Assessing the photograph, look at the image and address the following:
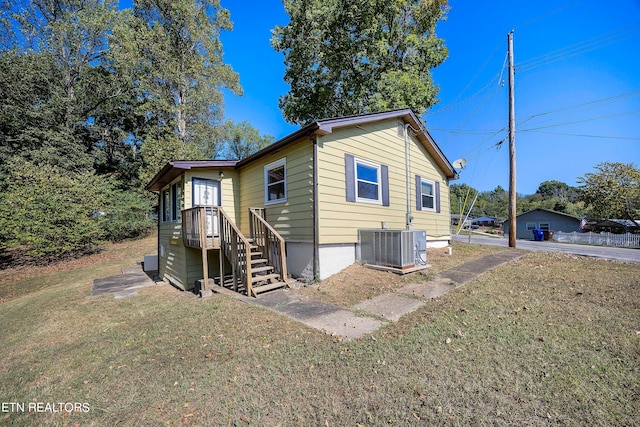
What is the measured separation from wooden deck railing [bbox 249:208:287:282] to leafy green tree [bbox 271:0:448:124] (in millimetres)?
10213

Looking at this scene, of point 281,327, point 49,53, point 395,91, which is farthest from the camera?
point 49,53

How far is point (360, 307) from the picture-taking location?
15.7 ft

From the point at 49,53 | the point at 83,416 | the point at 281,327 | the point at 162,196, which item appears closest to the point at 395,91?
the point at 162,196

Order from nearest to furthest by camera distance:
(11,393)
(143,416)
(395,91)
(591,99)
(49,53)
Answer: (143,416), (11,393), (591,99), (395,91), (49,53)

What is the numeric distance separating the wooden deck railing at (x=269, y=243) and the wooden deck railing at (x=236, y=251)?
654 millimetres

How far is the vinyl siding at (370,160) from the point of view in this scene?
670 centimetres

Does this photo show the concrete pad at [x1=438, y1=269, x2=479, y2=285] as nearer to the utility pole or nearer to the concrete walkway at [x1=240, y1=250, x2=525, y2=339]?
the concrete walkway at [x1=240, y1=250, x2=525, y2=339]

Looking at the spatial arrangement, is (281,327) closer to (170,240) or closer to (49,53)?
(170,240)

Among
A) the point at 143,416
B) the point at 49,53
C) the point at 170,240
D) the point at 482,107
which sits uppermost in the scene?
the point at 49,53

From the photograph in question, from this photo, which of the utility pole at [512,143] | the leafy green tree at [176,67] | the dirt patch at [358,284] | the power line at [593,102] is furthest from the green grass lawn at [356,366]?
the leafy green tree at [176,67]

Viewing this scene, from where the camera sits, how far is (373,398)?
237cm

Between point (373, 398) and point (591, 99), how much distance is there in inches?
683

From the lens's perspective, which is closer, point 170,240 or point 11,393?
point 11,393

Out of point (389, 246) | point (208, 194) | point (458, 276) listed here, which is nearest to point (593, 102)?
point (458, 276)
